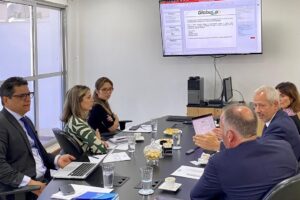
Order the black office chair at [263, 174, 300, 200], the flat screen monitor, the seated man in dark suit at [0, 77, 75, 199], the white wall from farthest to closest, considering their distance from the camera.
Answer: the white wall < the flat screen monitor < the seated man in dark suit at [0, 77, 75, 199] < the black office chair at [263, 174, 300, 200]

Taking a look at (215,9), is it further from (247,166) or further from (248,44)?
(247,166)

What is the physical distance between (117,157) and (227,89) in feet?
8.77

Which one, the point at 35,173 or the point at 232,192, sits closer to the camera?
the point at 232,192

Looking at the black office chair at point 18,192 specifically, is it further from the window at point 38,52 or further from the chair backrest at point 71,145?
the window at point 38,52

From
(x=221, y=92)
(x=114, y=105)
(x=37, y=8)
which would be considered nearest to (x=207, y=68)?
(x=221, y=92)

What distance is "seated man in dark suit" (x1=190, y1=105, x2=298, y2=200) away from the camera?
1.62 m

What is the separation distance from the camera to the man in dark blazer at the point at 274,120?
238cm

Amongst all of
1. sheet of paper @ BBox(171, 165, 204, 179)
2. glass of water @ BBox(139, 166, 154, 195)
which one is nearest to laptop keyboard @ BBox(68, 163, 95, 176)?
glass of water @ BBox(139, 166, 154, 195)

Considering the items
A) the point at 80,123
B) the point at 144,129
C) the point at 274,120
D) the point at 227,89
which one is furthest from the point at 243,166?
the point at 227,89

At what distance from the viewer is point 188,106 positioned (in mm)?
4926

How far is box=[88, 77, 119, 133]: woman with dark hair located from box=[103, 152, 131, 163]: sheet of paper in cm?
126

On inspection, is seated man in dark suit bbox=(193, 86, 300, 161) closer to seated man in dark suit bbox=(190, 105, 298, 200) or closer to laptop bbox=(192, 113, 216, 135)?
laptop bbox=(192, 113, 216, 135)

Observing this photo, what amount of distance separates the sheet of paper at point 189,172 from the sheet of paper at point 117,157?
436 mm

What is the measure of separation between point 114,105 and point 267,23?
8.51ft
